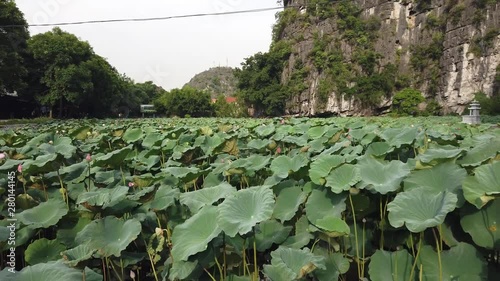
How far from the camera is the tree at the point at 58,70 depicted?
70.8 ft

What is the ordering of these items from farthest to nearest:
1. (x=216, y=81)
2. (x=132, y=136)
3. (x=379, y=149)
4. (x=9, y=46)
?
1. (x=216, y=81)
2. (x=9, y=46)
3. (x=132, y=136)
4. (x=379, y=149)

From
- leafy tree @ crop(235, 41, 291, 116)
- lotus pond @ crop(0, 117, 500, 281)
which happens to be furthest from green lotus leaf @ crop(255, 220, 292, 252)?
leafy tree @ crop(235, 41, 291, 116)

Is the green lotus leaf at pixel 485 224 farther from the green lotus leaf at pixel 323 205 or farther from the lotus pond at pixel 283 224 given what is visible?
the green lotus leaf at pixel 323 205

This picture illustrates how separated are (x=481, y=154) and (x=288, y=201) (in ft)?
2.45

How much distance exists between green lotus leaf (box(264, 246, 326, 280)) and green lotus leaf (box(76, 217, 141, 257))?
1.67 ft

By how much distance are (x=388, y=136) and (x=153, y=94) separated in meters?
65.1

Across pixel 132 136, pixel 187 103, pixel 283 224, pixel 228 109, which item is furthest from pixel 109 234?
pixel 187 103

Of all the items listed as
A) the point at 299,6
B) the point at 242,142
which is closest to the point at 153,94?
the point at 299,6

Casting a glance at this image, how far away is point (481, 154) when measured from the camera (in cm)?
135

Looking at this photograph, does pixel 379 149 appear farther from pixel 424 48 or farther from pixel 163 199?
pixel 424 48

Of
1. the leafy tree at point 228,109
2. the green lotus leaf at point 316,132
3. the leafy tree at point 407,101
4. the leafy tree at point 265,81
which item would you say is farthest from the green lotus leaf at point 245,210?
the leafy tree at point 228,109

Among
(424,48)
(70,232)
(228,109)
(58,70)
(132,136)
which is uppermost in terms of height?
(424,48)

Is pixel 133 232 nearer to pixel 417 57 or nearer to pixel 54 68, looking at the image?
pixel 54 68

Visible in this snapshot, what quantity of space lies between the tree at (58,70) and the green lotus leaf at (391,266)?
23.5 m
